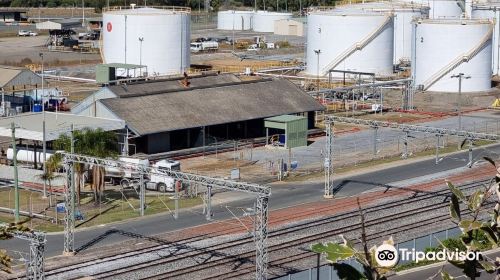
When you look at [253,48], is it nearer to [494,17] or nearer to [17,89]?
[494,17]

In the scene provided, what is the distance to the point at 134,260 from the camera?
27.9 m

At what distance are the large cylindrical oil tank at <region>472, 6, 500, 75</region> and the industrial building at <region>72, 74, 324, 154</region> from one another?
27373 millimetres

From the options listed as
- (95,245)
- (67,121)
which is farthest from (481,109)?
(95,245)

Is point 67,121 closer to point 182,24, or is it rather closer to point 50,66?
point 182,24

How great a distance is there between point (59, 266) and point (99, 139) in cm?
1039

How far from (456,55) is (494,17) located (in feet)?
30.4

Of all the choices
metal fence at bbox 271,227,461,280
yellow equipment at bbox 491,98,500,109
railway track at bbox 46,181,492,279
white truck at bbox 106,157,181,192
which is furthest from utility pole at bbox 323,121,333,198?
yellow equipment at bbox 491,98,500,109

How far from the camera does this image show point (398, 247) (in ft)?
95.8

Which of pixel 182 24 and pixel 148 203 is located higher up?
pixel 182 24

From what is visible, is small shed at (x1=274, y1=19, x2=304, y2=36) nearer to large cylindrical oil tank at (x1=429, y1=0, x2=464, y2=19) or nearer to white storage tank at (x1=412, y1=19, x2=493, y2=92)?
large cylindrical oil tank at (x1=429, y1=0, x2=464, y2=19)

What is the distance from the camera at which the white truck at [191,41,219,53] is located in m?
97.4

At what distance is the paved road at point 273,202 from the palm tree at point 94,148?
2997 millimetres

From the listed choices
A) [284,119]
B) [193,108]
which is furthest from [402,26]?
[193,108]

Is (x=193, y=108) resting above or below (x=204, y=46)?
below
